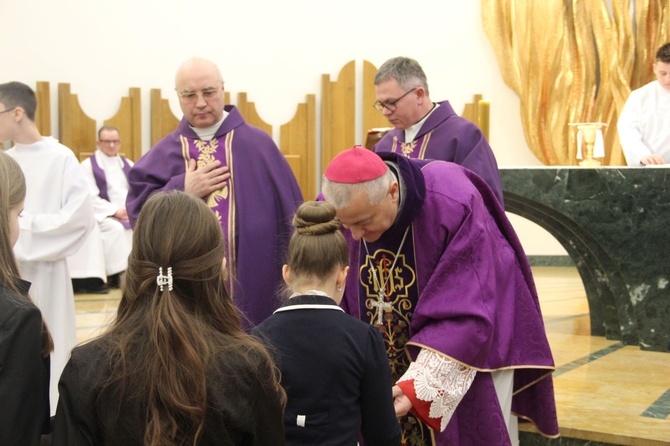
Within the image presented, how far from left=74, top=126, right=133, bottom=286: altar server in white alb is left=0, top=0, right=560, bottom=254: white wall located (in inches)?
19.2

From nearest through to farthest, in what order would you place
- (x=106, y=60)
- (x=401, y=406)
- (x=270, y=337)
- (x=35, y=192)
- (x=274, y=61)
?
(x=270, y=337) < (x=401, y=406) < (x=35, y=192) < (x=106, y=60) < (x=274, y=61)

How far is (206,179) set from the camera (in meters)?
4.12

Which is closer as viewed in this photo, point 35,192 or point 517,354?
point 517,354

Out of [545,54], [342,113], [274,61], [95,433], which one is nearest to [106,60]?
[274,61]

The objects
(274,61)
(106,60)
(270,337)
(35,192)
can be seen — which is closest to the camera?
(270,337)

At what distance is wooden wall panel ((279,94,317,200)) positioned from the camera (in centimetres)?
1002

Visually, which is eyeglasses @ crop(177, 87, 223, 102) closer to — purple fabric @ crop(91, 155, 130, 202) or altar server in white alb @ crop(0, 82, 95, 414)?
altar server in white alb @ crop(0, 82, 95, 414)

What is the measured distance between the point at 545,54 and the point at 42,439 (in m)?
9.11

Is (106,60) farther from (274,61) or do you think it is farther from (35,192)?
(35,192)

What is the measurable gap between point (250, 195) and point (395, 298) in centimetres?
130

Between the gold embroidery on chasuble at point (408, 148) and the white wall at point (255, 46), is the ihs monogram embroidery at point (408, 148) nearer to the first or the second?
the gold embroidery on chasuble at point (408, 148)

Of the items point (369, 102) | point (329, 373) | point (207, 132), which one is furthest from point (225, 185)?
point (369, 102)

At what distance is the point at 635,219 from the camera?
5.43 meters

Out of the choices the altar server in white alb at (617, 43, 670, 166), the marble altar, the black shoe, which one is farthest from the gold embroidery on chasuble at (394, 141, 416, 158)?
the black shoe
